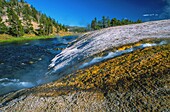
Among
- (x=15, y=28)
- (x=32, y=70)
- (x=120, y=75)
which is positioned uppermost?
(x=15, y=28)

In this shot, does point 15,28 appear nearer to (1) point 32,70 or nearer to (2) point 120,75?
(1) point 32,70

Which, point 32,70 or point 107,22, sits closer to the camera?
point 32,70

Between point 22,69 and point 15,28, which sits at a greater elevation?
point 15,28

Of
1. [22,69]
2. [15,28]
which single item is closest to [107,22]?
[15,28]

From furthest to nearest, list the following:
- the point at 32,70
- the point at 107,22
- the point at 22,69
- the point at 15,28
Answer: the point at 107,22
the point at 15,28
the point at 22,69
the point at 32,70

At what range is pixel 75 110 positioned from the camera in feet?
21.0

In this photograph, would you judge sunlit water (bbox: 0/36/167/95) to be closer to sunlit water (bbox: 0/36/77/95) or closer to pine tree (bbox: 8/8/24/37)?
sunlit water (bbox: 0/36/77/95)

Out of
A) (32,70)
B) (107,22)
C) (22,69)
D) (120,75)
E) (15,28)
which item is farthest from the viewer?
(107,22)

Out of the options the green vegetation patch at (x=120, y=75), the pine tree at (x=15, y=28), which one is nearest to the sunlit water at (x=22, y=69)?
the green vegetation patch at (x=120, y=75)

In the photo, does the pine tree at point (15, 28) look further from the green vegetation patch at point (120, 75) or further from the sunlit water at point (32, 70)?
the green vegetation patch at point (120, 75)

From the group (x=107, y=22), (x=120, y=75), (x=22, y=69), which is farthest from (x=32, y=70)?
(x=107, y=22)

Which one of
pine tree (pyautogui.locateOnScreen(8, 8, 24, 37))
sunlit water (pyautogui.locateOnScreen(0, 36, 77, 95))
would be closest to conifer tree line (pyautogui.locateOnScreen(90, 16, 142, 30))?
pine tree (pyautogui.locateOnScreen(8, 8, 24, 37))

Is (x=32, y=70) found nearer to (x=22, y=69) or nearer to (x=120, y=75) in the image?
(x=22, y=69)

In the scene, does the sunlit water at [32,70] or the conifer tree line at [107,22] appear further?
the conifer tree line at [107,22]
